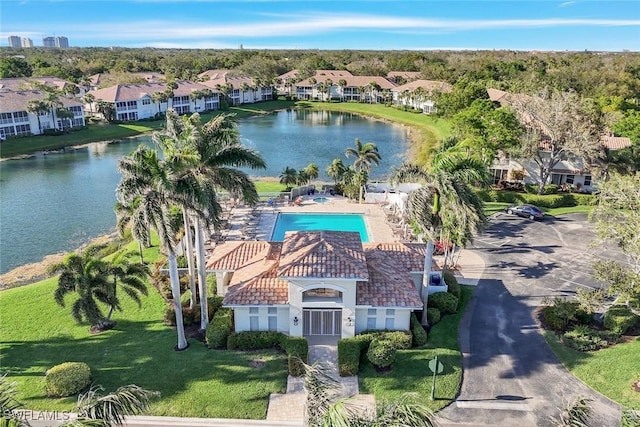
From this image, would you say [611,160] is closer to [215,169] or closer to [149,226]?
[215,169]

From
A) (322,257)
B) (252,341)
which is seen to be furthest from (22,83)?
(322,257)

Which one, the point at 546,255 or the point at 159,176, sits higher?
the point at 159,176

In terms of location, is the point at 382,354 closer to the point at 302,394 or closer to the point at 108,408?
the point at 302,394

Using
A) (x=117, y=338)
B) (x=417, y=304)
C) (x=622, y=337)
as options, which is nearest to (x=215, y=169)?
(x=117, y=338)

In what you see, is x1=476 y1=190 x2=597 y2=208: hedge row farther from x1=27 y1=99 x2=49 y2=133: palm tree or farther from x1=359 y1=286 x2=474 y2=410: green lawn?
x1=27 y1=99 x2=49 y2=133: palm tree

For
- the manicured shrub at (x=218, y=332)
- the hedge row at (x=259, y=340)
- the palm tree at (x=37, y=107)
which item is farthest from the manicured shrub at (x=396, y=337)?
the palm tree at (x=37, y=107)
